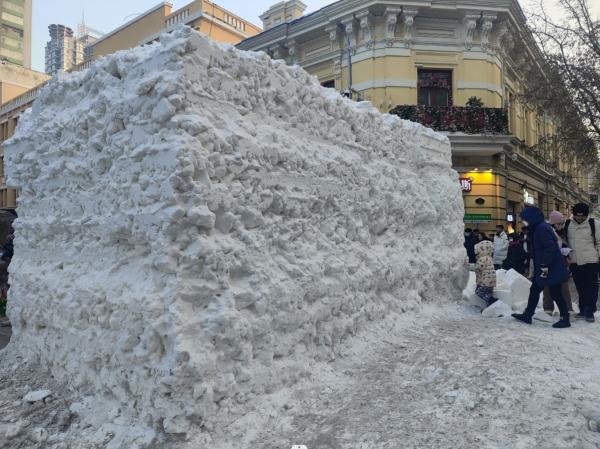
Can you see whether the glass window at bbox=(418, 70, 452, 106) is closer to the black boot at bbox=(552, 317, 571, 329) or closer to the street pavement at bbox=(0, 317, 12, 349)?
the black boot at bbox=(552, 317, 571, 329)

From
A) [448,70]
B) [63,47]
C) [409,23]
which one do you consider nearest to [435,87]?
[448,70]

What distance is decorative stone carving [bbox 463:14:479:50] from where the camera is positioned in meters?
17.6

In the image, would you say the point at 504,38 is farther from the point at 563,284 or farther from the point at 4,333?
the point at 4,333

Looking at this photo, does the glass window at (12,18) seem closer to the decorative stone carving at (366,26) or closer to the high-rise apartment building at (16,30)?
the high-rise apartment building at (16,30)

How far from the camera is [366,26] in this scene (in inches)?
703

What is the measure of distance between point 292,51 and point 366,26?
383 centimetres

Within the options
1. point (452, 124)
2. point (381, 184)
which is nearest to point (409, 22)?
point (452, 124)

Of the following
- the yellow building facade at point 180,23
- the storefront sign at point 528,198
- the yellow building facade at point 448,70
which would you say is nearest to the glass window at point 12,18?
the yellow building facade at point 180,23

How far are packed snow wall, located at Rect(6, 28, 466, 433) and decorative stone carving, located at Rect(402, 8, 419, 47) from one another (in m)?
14.4

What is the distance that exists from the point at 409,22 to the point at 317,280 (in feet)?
53.4

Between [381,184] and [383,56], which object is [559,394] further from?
[383,56]

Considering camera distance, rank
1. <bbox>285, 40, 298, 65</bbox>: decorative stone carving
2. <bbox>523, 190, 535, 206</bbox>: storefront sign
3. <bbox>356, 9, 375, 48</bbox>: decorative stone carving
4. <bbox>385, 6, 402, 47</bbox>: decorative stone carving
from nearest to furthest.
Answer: <bbox>385, 6, 402, 47</bbox>: decorative stone carving < <bbox>356, 9, 375, 48</bbox>: decorative stone carving < <bbox>285, 40, 298, 65</bbox>: decorative stone carving < <bbox>523, 190, 535, 206</bbox>: storefront sign

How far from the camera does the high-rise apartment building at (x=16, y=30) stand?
2647 inches

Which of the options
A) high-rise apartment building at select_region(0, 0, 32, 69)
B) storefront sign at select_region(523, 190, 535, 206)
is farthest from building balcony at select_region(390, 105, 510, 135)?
high-rise apartment building at select_region(0, 0, 32, 69)
